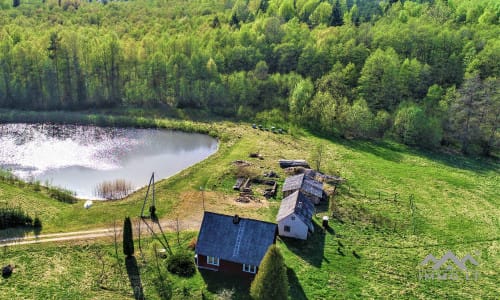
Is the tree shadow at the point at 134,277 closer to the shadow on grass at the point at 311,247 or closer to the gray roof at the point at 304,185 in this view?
the shadow on grass at the point at 311,247

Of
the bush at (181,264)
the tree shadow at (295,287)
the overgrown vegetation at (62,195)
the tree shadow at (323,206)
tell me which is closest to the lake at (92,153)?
the overgrown vegetation at (62,195)

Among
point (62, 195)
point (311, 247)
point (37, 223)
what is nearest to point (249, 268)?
point (311, 247)

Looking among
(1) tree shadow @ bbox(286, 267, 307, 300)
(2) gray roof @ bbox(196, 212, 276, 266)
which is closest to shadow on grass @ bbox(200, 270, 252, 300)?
(2) gray roof @ bbox(196, 212, 276, 266)

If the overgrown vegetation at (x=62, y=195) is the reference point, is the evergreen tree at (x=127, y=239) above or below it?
above

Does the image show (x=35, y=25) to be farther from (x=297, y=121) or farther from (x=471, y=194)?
(x=471, y=194)

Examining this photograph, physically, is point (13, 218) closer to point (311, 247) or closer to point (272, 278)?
point (272, 278)
